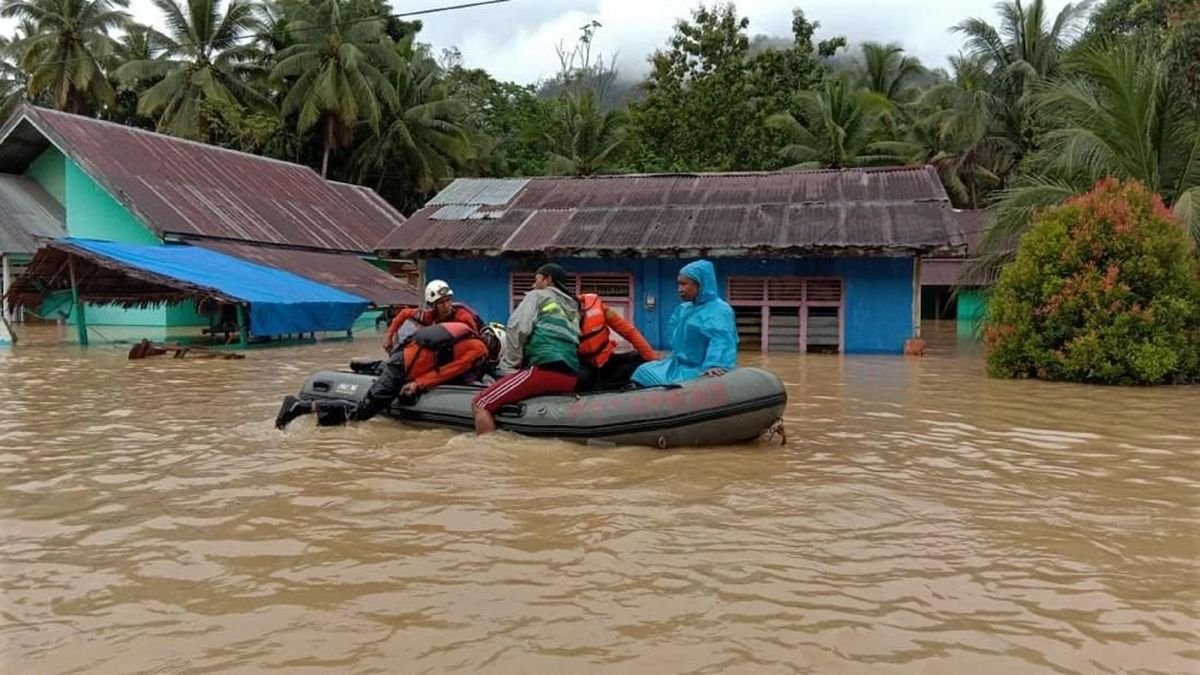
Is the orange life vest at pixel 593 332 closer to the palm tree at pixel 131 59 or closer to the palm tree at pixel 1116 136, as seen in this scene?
the palm tree at pixel 1116 136

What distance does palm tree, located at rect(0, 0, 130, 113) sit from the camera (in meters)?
31.7

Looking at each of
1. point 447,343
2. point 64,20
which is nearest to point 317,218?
point 64,20

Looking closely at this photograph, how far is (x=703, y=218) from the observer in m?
18.0

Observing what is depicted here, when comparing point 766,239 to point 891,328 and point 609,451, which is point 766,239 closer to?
point 891,328

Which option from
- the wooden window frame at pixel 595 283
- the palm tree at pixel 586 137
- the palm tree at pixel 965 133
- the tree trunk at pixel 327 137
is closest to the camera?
the wooden window frame at pixel 595 283

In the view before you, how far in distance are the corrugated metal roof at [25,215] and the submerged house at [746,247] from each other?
9.65 metres

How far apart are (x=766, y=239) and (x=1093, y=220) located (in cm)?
594

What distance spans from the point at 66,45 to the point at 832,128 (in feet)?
84.6

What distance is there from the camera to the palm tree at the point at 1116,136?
43.6 ft

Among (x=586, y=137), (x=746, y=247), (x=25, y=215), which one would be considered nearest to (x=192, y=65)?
(x=25, y=215)

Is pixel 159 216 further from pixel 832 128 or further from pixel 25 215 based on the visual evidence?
pixel 832 128

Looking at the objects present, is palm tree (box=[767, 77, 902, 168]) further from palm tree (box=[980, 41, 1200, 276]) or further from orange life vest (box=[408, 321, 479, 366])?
orange life vest (box=[408, 321, 479, 366])

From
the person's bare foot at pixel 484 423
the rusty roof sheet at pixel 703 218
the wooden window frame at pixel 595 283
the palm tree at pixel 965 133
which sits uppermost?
the palm tree at pixel 965 133

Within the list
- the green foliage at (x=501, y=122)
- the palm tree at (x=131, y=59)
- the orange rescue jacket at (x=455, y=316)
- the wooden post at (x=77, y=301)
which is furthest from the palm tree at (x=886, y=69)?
the orange rescue jacket at (x=455, y=316)
